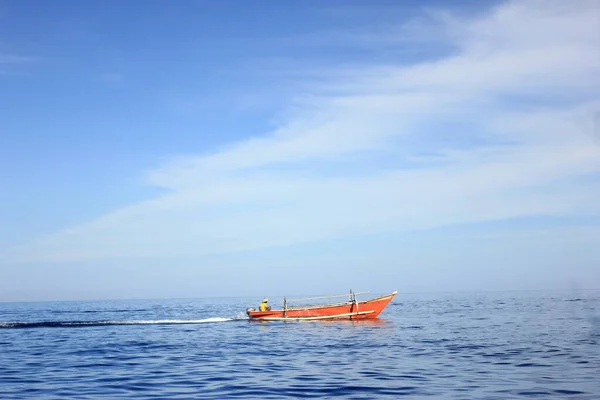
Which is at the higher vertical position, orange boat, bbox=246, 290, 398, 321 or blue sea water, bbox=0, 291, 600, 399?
orange boat, bbox=246, 290, 398, 321

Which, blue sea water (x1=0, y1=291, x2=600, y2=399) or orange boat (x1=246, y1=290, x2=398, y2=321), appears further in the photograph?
orange boat (x1=246, y1=290, x2=398, y2=321)

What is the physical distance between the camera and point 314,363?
3123 cm

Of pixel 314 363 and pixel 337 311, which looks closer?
pixel 314 363

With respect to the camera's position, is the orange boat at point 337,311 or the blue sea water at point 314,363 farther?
the orange boat at point 337,311

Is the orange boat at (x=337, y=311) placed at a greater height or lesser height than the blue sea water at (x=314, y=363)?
greater

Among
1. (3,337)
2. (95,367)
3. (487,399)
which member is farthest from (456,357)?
(3,337)

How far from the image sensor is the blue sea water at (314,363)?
2328 centimetres

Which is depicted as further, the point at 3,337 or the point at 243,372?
the point at 3,337

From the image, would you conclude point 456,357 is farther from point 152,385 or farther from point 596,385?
point 152,385

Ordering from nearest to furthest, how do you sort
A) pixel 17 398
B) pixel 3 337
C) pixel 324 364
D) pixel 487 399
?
pixel 487 399, pixel 17 398, pixel 324 364, pixel 3 337

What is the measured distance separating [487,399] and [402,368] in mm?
8230

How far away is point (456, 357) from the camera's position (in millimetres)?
32094

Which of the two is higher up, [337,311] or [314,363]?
[337,311]

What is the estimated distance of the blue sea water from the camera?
2328 cm
